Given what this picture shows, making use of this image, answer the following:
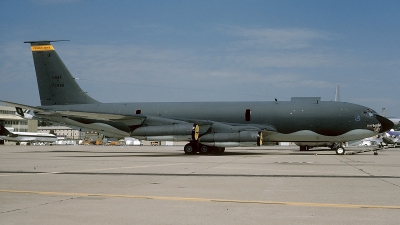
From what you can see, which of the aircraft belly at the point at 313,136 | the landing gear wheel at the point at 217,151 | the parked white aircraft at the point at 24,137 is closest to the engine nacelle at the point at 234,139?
the landing gear wheel at the point at 217,151

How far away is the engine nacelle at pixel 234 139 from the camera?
1222 inches

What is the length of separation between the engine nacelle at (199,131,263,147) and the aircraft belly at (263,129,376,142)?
9.06ft

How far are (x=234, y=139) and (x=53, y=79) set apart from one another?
55.4 ft

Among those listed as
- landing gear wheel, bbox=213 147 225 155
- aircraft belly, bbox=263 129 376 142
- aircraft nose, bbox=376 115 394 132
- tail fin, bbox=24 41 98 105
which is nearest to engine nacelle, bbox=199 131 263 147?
landing gear wheel, bbox=213 147 225 155

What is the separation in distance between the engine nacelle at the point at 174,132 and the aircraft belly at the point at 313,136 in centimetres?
588

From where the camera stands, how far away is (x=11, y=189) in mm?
11570

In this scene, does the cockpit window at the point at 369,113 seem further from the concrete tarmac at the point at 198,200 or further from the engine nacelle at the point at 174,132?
the concrete tarmac at the point at 198,200

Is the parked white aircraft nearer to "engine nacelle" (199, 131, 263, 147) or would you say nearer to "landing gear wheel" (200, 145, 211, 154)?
"landing gear wheel" (200, 145, 211, 154)

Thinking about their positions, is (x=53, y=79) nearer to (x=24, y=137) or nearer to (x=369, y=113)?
(x=369, y=113)

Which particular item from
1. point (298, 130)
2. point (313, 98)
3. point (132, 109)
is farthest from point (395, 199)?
point (132, 109)

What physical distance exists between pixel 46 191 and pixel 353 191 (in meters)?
7.75

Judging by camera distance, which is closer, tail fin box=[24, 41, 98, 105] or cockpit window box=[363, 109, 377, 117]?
cockpit window box=[363, 109, 377, 117]

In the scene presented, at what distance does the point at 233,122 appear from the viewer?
33.9m

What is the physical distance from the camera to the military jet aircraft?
32.0m
